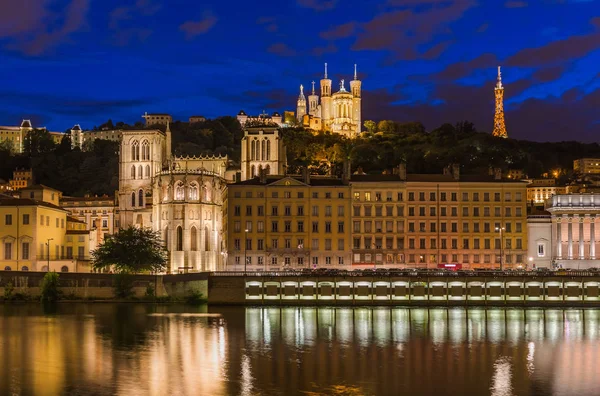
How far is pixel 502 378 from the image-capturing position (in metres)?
50.6

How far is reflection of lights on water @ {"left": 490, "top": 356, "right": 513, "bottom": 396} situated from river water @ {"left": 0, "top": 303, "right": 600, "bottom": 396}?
66 mm

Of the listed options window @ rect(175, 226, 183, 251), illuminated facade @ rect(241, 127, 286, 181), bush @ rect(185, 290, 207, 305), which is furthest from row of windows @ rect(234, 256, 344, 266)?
illuminated facade @ rect(241, 127, 286, 181)

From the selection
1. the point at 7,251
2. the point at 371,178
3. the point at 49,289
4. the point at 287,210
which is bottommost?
the point at 49,289

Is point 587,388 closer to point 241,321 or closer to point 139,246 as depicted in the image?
point 241,321

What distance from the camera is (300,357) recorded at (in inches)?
2256

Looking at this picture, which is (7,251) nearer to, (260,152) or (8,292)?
(8,292)

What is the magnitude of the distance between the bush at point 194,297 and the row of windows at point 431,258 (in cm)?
2156

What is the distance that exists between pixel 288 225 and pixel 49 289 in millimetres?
26936

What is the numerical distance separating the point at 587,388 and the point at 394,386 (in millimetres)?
9617

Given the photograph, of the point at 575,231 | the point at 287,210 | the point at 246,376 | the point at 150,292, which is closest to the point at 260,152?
the point at 287,210

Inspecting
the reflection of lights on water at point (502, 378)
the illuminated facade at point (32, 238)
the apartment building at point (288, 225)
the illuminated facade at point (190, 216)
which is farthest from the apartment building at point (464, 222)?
the reflection of lights on water at point (502, 378)

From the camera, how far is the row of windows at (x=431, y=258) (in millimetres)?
101812

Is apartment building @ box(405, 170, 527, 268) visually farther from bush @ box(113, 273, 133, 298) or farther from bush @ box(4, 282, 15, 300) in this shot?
bush @ box(4, 282, 15, 300)

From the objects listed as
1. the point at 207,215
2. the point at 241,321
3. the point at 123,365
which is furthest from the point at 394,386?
the point at 207,215
